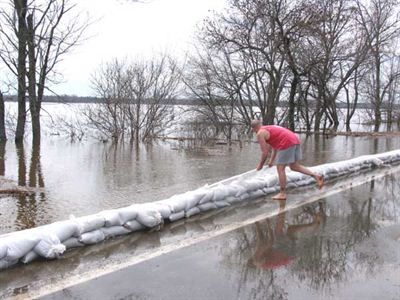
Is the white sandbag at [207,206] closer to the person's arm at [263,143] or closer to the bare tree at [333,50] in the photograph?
the person's arm at [263,143]

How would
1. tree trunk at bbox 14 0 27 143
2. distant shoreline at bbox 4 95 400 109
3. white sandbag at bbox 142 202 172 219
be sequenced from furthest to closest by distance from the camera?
distant shoreline at bbox 4 95 400 109, tree trunk at bbox 14 0 27 143, white sandbag at bbox 142 202 172 219

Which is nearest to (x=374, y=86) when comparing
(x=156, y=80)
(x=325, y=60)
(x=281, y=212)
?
(x=325, y=60)

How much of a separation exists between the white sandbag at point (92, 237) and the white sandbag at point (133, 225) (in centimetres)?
38

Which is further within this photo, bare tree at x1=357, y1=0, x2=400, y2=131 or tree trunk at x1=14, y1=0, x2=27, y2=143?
bare tree at x1=357, y1=0, x2=400, y2=131

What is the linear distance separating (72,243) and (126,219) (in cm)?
84

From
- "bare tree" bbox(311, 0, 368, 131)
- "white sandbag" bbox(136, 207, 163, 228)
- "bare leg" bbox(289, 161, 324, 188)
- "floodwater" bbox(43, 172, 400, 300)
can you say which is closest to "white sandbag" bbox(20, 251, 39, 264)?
"floodwater" bbox(43, 172, 400, 300)

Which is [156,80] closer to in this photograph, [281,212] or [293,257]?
[281,212]

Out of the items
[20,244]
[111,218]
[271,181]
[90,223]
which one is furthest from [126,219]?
[271,181]

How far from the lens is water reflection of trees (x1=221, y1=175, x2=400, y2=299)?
15.0 feet

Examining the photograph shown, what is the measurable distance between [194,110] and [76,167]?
1713 centimetres

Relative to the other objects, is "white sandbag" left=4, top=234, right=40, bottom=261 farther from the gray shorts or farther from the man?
the gray shorts

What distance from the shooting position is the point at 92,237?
224 inches

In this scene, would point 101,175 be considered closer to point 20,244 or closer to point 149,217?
point 149,217

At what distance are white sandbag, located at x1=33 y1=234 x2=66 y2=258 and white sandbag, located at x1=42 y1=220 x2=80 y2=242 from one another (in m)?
0.13
